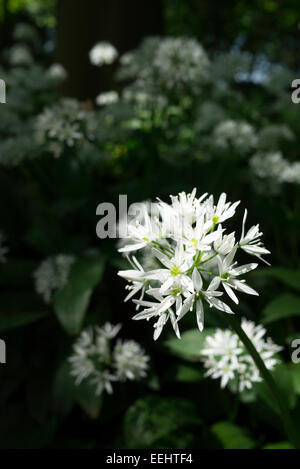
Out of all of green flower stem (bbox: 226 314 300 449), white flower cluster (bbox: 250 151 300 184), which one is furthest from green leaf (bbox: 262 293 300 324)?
white flower cluster (bbox: 250 151 300 184)

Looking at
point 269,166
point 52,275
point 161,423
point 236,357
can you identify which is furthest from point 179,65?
point 161,423

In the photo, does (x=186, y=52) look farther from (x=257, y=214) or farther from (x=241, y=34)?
(x=241, y=34)

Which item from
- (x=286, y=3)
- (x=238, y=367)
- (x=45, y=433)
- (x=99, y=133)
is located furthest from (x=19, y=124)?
(x=286, y=3)

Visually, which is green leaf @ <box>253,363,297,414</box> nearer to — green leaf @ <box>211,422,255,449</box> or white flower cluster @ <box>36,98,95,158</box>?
green leaf @ <box>211,422,255,449</box>

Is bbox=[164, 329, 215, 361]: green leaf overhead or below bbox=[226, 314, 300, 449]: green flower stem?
overhead

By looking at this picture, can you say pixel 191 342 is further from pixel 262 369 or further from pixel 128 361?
pixel 262 369

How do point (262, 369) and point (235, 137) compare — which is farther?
point (235, 137)

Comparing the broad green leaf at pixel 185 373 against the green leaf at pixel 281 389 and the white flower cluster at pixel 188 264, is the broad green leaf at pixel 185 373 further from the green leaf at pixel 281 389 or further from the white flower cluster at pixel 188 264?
the white flower cluster at pixel 188 264
